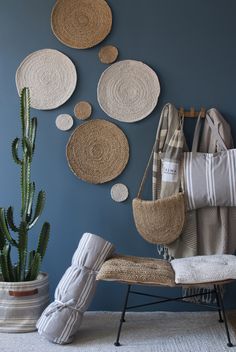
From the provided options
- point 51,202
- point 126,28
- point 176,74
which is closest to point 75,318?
point 51,202

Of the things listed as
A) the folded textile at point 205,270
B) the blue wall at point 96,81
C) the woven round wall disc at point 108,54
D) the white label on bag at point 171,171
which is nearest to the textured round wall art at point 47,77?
the blue wall at point 96,81

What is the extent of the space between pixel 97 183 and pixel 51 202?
1.09ft

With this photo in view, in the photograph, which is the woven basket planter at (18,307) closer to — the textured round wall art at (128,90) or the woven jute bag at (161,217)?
the woven jute bag at (161,217)

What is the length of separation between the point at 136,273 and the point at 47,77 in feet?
4.74

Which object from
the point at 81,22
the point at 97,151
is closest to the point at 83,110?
the point at 97,151

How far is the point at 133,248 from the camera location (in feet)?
10.7

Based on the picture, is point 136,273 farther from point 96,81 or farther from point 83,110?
point 96,81

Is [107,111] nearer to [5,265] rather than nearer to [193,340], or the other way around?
[5,265]

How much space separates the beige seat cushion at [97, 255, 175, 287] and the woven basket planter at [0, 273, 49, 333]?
1.64 ft

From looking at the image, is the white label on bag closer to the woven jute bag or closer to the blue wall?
the woven jute bag

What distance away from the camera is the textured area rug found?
2.63 m

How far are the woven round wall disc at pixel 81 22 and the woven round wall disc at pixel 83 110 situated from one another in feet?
1.21

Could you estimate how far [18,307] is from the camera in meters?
2.87

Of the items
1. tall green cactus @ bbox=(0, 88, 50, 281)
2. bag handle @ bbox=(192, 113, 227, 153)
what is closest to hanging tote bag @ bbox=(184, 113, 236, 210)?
bag handle @ bbox=(192, 113, 227, 153)
